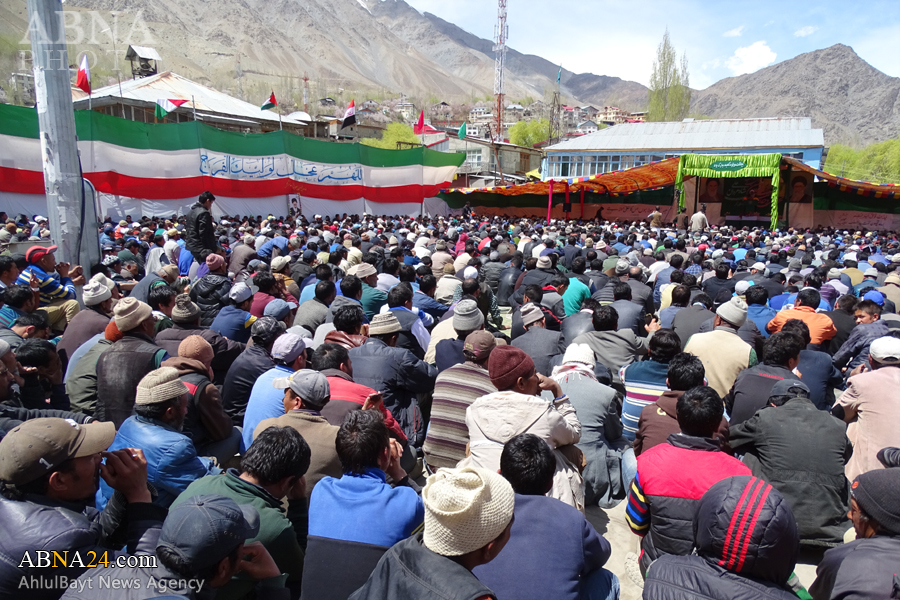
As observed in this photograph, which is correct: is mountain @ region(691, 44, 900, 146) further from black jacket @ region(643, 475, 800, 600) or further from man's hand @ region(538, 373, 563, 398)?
black jacket @ region(643, 475, 800, 600)

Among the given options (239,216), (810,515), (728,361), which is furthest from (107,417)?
(239,216)

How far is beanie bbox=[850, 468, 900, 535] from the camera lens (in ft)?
5.46

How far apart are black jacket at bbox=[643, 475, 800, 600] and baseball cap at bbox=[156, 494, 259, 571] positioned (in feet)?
3.90

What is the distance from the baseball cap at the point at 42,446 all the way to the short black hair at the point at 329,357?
1.41 meters

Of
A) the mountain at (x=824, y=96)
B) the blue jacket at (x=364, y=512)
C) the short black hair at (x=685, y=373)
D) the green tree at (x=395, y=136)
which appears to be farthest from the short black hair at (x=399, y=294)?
the mountain at (x=824, y=96)

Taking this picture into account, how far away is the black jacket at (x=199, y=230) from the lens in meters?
7.15

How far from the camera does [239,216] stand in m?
14.5

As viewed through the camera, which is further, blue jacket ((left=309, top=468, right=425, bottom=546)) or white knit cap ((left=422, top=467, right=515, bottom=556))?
blue jacket ((left=309, top=468, right=425, bottom=546))

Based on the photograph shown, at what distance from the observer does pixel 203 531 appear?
1.39m

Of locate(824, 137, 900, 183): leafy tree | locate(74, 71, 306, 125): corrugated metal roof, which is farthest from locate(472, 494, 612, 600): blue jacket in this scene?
locate(824, 137, 900, 183): leafy tree

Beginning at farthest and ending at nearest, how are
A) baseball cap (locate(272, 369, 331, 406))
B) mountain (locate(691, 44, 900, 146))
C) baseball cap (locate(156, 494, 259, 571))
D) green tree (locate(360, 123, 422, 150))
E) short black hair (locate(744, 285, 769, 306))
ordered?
mountain (locate(691, 44, 900, 146)) → green tree (locate(360, 123, 422, 150)) → short black hair (locate(744, 285, 769, 306)) → baseball cap (locate(272, 369, 331, 406)) → baseball cap (locate(156, 494, 259, 571))

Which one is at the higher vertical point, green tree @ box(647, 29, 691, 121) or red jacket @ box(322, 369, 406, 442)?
green tree @ box(647, 29, 691, 121)

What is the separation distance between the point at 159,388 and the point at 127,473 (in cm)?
51

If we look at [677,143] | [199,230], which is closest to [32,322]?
[199,230]
